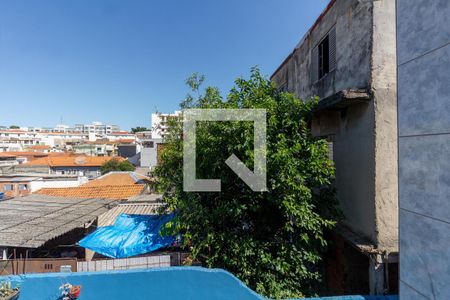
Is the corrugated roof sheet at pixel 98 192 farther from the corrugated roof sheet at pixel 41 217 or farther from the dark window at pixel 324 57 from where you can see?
the dark window at pixel 324 57

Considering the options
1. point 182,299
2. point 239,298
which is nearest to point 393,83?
point 239,298

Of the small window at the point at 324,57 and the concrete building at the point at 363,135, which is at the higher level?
the small window at the point at 324,57

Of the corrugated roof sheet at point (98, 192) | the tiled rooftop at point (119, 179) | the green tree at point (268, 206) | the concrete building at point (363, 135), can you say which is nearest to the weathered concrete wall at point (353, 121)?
the concrete building at point (363, 135)

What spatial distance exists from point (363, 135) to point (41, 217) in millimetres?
9888

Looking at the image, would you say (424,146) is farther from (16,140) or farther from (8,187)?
(16,140)

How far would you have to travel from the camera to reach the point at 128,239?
683 cm

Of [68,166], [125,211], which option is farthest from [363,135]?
[68,166]

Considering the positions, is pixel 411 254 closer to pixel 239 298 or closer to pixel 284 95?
pixel 239 298

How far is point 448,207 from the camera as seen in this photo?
2381 millimetres

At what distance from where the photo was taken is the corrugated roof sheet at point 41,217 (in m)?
6.45

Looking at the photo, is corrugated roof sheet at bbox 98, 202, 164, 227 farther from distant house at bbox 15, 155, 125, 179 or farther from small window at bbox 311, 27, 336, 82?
distant house at bbox 15, 155, 125, 179

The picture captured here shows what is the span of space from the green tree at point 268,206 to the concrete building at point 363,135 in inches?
23.1

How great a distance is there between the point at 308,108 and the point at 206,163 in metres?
2.50

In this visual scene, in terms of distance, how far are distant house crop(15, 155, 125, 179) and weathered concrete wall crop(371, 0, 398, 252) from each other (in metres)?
38.9
